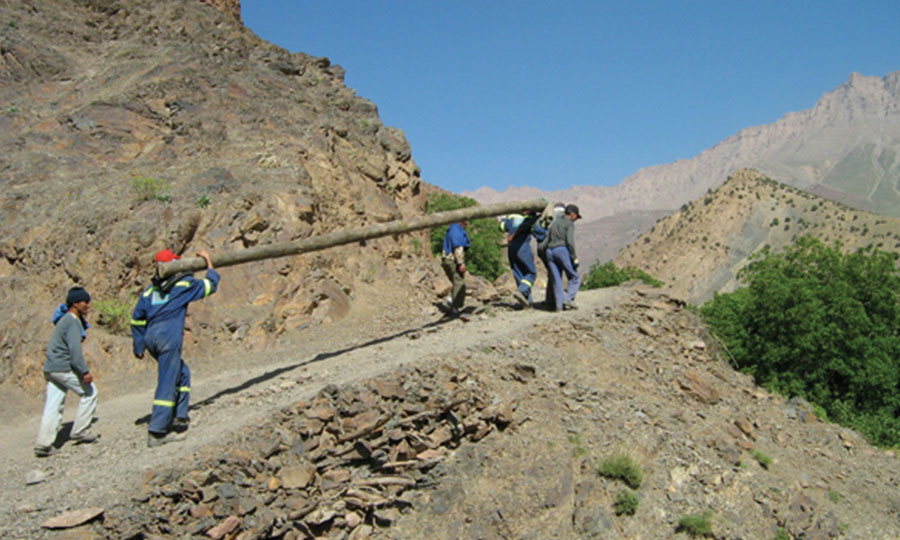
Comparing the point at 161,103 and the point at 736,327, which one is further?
the point at 736,327

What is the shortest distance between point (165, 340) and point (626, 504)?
17.0ft

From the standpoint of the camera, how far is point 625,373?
9750 mm

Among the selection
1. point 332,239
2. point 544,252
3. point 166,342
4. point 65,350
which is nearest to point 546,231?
point 544,252

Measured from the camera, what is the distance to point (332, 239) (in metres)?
8.77

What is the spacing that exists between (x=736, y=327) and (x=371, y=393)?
60.3ft

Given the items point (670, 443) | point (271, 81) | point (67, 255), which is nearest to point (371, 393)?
point (670, 443)

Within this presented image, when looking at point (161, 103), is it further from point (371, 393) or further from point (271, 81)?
point (371, 393)

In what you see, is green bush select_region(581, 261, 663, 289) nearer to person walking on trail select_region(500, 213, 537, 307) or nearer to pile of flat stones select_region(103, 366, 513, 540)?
person walking on trail select_region(500, 213, 537, 307)

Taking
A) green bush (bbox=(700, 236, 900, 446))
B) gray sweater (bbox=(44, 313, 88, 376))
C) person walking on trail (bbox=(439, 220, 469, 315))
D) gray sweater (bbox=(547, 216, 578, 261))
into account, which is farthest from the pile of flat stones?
green bush (bbox=(700, 236, 900, 446))

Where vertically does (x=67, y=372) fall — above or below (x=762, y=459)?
above

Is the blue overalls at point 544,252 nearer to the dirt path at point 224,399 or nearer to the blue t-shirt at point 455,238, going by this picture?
the dirt path at point 224,399

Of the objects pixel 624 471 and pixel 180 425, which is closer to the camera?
pixel 180 425

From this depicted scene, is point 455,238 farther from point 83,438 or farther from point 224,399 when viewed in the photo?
point 83,438

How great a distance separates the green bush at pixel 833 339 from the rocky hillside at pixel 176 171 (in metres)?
12.3
